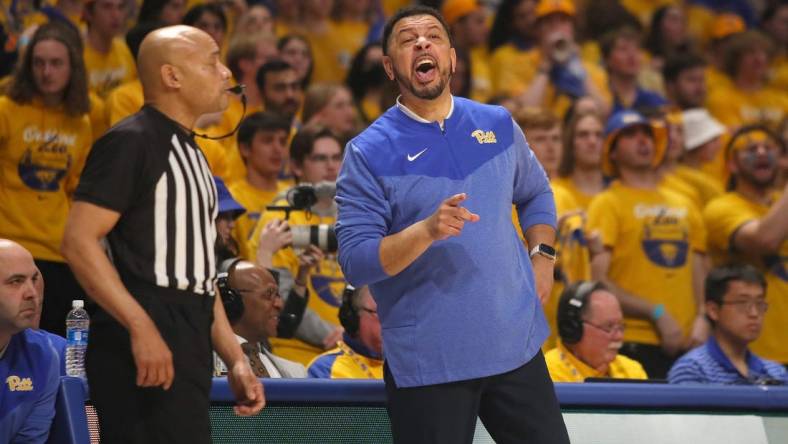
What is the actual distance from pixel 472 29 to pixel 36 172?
4.27m

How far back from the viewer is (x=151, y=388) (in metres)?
3.17

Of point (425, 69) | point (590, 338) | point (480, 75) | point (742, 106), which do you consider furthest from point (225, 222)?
point (742, 106)

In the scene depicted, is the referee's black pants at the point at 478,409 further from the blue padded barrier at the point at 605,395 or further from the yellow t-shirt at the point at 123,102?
the yellow t-shirt at the point at 123,102

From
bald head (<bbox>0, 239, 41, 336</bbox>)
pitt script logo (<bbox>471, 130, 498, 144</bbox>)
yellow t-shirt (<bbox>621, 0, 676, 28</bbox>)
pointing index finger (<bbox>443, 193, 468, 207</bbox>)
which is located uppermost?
yellow t-shirt (<bbox>621, 0, 676, 28</bbox>)

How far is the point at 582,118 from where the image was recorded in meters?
7.59

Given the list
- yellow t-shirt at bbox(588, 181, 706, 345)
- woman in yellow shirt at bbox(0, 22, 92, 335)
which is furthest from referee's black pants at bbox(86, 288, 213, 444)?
yellow t-shirt at bbox(588, 181, 706, 345)

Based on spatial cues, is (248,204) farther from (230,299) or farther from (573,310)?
(573,310)

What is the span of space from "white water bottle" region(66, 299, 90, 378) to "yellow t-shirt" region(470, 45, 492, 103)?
4.78 metres

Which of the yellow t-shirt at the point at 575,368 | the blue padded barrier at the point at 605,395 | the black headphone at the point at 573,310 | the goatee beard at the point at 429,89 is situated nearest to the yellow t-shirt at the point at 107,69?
the black headphone at the point at 573,310

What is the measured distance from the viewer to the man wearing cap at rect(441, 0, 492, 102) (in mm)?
9539

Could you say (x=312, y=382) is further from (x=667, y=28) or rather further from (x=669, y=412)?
(x=667, y=28)

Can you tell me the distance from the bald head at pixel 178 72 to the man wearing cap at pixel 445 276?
0.51 metres

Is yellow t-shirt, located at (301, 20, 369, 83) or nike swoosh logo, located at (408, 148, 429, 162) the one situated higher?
yellow t-shirt, located at (301, 20, 369, 83)

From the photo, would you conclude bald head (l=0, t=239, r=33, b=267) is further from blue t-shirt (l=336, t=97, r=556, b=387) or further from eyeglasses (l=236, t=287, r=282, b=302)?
eyeglasses (l=236, t=287, r=282, b=302)
